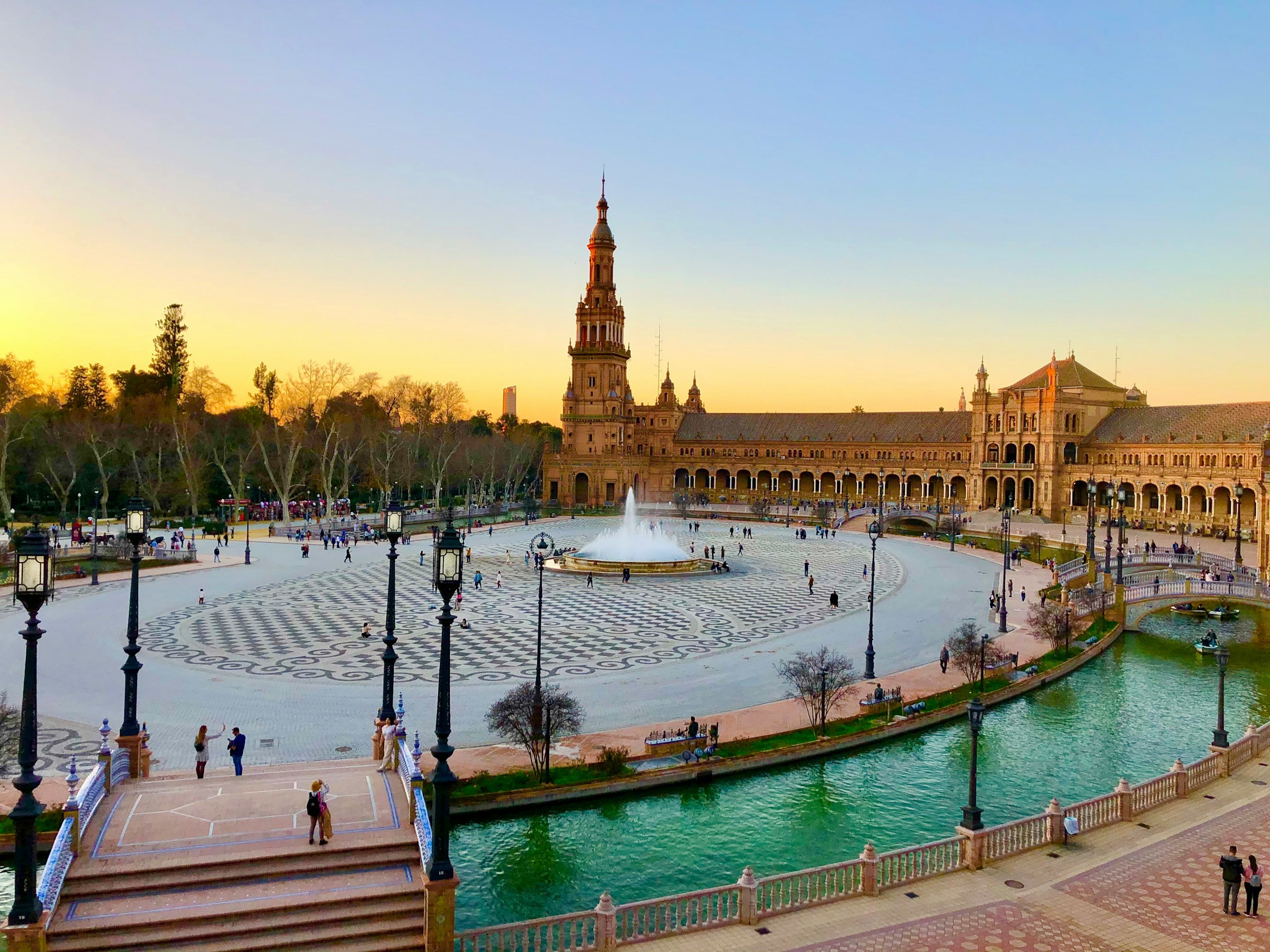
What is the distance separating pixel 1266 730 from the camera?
2097 cm

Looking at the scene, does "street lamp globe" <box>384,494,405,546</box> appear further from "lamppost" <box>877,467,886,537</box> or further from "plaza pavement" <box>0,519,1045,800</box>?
"lamppost" <box>877,467,886,537</box>

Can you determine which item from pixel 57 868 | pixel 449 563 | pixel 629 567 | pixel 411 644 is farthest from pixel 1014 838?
pixel 629 567

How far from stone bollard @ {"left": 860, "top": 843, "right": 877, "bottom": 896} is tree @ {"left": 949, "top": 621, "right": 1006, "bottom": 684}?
13.2 meters

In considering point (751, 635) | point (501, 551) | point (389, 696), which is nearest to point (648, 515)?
point (501, 551)

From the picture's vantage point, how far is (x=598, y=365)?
10406 centimetres

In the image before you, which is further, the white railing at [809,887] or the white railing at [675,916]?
the white railing at [809,887]

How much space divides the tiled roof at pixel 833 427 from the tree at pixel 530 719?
8546cm

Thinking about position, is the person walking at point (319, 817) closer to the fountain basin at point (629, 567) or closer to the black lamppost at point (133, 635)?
the black lamppost at point (133, 635)

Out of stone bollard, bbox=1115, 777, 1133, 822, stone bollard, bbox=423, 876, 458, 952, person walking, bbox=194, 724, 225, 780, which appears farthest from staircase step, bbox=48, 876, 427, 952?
stone bollard, bbox=1115, 777, 1133, 822

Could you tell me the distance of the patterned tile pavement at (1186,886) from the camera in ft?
40.1

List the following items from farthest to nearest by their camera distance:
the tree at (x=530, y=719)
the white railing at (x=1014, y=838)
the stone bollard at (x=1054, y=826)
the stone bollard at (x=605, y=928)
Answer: the tree at (x=530, y=719), the stone bollard at (x=1054, y=826), the white railing at (x=1014, y=838), the stone bollard at (x=605, y=928)

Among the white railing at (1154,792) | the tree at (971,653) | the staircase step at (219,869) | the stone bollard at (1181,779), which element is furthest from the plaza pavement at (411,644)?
the stone bollard at (1181,779)

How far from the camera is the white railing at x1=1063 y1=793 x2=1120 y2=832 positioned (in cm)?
1578

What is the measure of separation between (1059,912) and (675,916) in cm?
558
